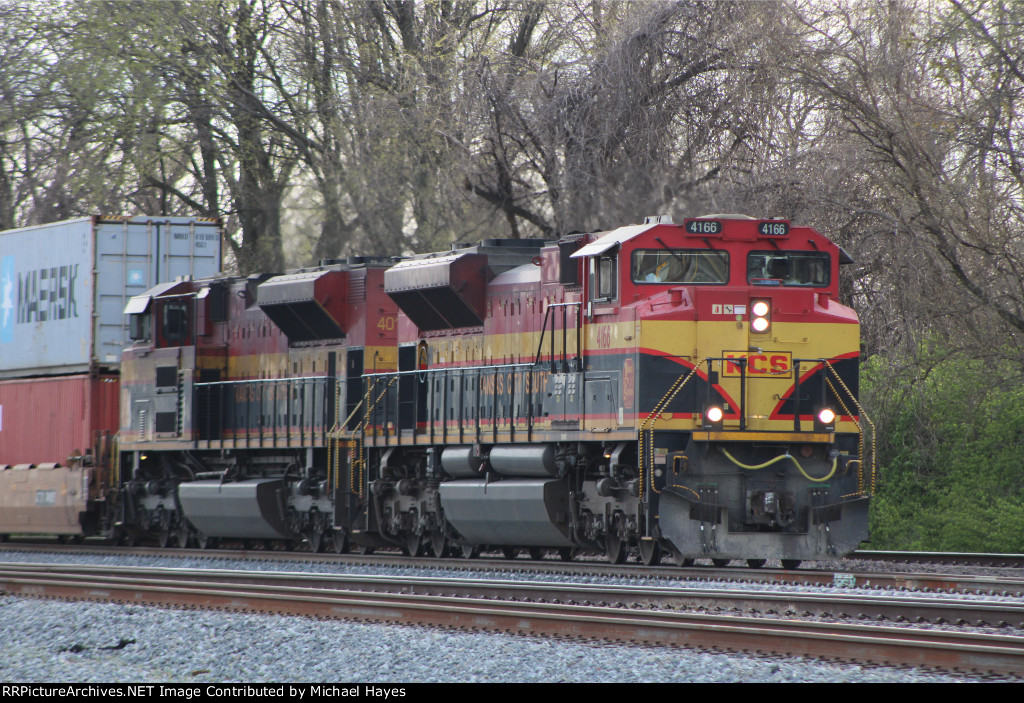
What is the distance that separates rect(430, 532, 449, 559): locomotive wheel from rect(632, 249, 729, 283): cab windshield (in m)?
4.82

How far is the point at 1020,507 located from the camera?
54.4 ft

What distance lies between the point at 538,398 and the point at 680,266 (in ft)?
7.57

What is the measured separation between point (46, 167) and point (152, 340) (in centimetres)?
1454

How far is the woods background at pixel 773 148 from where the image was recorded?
1719 centimetres

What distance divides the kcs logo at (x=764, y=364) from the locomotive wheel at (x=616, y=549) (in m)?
2.27

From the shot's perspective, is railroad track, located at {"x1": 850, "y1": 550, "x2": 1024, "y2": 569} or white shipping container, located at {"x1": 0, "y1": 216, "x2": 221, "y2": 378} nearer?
railroad track, located at {"x1": 850, "y1": 550, "x2": 1024, "y2": 569}

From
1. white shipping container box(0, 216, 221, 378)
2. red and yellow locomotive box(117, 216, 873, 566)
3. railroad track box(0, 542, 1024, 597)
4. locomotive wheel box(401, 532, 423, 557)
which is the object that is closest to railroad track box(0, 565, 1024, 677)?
railroad track box(0, 542, 1024, 597)

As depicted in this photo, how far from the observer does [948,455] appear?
59.3 feet

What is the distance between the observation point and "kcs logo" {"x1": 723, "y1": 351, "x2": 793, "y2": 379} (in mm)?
12805

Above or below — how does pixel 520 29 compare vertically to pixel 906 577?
above

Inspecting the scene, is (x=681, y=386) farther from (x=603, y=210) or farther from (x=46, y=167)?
(x=46, y=167)

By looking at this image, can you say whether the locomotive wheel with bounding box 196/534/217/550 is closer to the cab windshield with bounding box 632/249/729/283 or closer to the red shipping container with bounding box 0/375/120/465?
the red shipping container with bounding box 0/375/120/465

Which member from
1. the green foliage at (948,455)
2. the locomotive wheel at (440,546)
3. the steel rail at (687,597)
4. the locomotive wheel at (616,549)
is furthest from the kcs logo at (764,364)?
the green foliage at (948,455)
